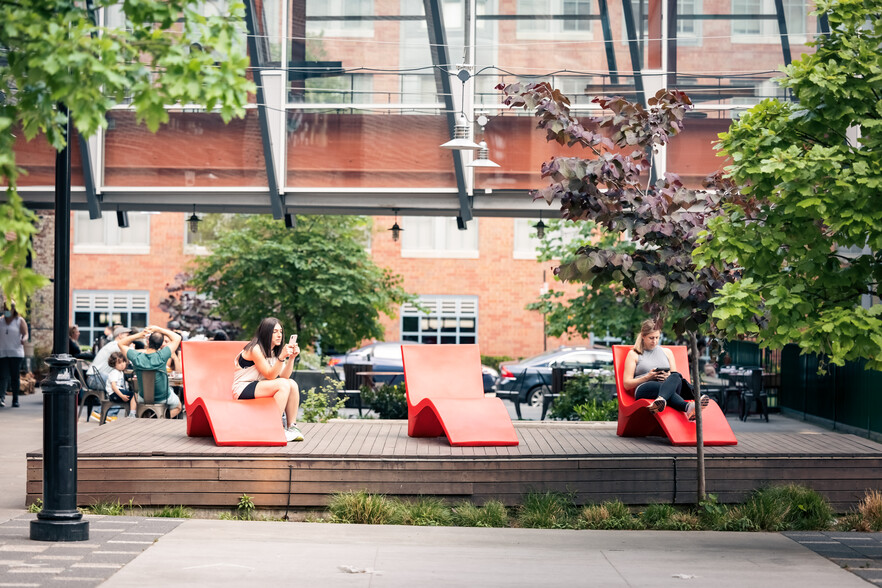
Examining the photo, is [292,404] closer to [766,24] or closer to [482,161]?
[482,161]

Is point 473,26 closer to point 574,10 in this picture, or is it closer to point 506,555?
point 574,10

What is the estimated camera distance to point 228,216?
36.1m

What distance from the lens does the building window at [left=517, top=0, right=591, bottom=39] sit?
1862 centimetres

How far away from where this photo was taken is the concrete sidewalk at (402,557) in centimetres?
690

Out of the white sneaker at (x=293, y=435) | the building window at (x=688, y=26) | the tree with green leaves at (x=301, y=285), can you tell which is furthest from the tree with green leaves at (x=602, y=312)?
the white sneaker at (x=293, y=435)

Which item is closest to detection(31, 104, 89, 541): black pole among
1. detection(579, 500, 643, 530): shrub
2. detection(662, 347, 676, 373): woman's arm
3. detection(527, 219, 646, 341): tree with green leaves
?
detection(579, 500, 643, 530): shrub

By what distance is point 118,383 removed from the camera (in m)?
15.4

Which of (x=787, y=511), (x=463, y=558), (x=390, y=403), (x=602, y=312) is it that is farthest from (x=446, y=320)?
(x=463, y=558)

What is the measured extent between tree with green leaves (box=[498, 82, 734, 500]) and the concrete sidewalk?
1522 millimetres

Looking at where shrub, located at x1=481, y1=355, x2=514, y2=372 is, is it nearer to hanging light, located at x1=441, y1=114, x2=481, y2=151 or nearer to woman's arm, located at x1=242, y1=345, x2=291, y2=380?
hanging light, located at x1=441, y1=114, x2=481, y2=151

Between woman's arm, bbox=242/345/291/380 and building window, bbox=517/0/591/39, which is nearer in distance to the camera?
woman's arm, bbox=242/345/291/380

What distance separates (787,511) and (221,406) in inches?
200

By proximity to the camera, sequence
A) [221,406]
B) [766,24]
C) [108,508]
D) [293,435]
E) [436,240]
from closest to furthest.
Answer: [108,508], [221,406], [293,435], [766,24], [436,240]

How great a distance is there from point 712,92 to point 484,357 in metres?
23.6
